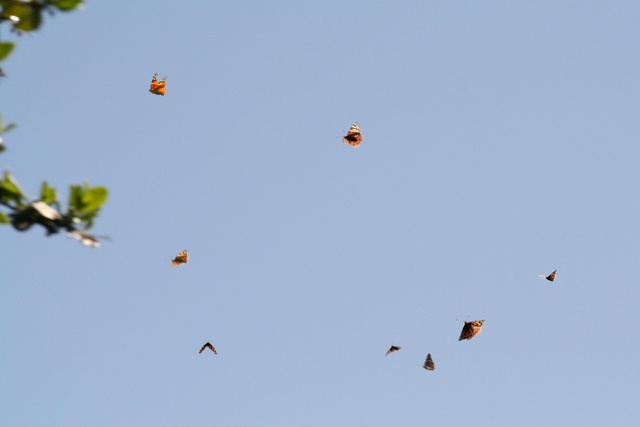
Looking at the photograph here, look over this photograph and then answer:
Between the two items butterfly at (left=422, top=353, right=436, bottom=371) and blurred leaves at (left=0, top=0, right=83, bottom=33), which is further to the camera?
butterfly at (left=422, top=353, right=436, bottom=371)

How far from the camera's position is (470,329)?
2083 cm

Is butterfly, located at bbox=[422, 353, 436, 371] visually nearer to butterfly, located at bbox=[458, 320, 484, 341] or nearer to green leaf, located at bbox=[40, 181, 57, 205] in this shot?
butterfly, located at bbox=[458, 320, 484, 341]

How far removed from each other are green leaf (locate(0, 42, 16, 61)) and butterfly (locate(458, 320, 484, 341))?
1737 cm

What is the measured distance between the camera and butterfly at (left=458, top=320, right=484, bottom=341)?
20.6 m

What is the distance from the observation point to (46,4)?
421 centimetres

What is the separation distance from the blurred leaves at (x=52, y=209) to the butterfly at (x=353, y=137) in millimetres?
14262

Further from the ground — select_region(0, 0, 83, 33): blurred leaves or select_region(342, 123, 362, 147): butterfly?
select_region(342, 123, 362, 147): butterfly

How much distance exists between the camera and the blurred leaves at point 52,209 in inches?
166

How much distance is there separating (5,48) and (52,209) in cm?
87

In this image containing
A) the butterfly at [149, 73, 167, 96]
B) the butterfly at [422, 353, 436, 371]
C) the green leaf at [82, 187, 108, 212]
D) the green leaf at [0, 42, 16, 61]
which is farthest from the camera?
the butterfly at [422, 353, 436, 371]

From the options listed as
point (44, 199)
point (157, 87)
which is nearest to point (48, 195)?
point (44, 199)

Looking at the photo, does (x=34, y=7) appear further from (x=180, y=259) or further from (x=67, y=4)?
(x=180, y=259)

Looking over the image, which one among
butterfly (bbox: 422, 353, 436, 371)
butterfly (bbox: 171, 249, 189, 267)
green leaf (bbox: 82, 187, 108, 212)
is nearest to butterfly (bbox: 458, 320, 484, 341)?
butterfly (bbox: 422, 353, 436, 371)

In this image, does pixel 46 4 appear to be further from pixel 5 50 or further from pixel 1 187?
pixel 1 187
